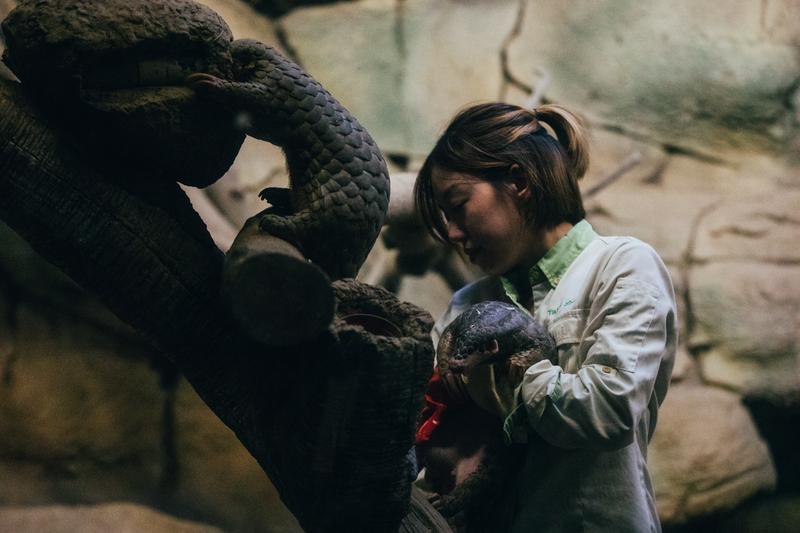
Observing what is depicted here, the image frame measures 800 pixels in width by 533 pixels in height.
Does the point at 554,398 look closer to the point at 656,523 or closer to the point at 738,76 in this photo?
the point at 656,523

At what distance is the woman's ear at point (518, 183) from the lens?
62.8 inches

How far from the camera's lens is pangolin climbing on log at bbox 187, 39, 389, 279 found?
3.71ft

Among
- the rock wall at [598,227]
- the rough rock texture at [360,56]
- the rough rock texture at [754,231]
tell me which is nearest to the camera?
the rock wall at [598,227]

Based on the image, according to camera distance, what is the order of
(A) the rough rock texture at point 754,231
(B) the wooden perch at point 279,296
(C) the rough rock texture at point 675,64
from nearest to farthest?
1. (B) the wooden perch at point 279,296
2. (A) the rough rock texture at point 754,231
3. (C) the rough rock texture at point 675,64

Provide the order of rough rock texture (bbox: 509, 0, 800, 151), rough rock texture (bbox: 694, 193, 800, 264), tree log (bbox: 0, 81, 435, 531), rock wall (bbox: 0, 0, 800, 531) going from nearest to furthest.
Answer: tree log (bbox: 0, 81, 435, 531) → rock wall (bbox: 0, 0, 800, 531) → rough rock texture (bbox: 694, 193, 800, 264) → rough rock texture (bbox: 509, 0, 800, 151)

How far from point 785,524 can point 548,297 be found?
283 centimetres

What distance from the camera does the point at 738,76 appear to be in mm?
4211

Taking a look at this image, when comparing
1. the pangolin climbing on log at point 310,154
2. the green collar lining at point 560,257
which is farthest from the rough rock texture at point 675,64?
the pangolin climbing on log at point 310,154

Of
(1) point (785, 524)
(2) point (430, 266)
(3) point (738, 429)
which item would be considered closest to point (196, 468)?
(2) point (430, 266)

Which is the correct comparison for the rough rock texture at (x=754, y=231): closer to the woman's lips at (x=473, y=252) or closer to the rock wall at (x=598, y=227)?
the rock wall at (x=598, y=227)

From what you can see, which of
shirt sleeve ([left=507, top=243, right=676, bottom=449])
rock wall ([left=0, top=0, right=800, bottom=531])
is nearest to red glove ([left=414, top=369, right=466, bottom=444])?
shirt sleeve ([left=507, top=243, right=676, bottom=449])

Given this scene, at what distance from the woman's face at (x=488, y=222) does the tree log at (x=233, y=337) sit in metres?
0.48

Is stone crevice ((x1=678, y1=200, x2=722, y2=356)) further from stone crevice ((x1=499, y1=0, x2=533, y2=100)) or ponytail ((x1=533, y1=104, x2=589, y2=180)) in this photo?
ponytail ((x1=533, y1=104, x2=589, y2=180))

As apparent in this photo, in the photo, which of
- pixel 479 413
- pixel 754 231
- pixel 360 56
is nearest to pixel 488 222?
pixel 479 413
